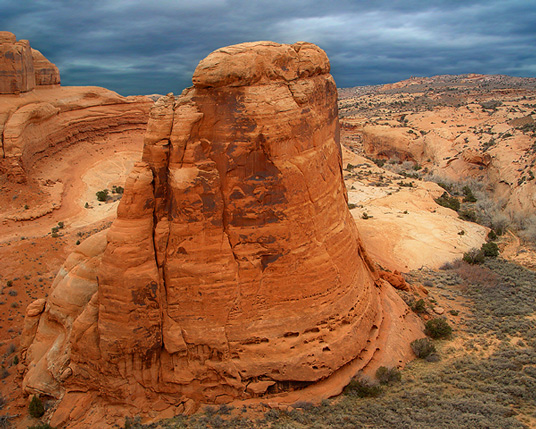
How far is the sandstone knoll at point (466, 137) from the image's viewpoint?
32750mm

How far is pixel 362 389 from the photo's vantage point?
11.7 meters

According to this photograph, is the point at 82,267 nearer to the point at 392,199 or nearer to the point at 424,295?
the point at 424,295

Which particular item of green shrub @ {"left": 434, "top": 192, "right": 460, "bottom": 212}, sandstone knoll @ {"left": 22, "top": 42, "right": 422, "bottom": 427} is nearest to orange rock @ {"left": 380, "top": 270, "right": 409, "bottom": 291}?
sandstone knoll @ {"left": 22, "top": 42, "right": 422, "bottom": 427}

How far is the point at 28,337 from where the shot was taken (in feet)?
44.1

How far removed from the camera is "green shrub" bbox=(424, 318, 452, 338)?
14891mm

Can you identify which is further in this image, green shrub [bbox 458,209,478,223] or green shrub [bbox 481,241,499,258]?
green shrub [bbox 458,209,478,223]

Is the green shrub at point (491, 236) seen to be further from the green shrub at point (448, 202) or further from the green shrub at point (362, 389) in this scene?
the green shrub at point (362, 389)

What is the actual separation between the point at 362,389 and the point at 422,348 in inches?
120

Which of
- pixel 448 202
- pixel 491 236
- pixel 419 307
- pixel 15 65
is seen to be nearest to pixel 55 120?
A: pixel 15 65

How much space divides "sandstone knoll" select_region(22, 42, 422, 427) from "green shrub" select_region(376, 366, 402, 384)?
2.99ft

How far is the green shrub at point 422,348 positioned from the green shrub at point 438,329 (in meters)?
1.19

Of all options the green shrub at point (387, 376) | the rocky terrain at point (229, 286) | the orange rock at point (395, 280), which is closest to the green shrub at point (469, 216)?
the orange rock at point (395, 280)

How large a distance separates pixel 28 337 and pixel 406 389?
460 inches

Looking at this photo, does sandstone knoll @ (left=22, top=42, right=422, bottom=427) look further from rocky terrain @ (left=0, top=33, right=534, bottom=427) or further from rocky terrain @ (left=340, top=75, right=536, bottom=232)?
rocky terrain @ (left=340, top=75, right=536, bottom=232)
